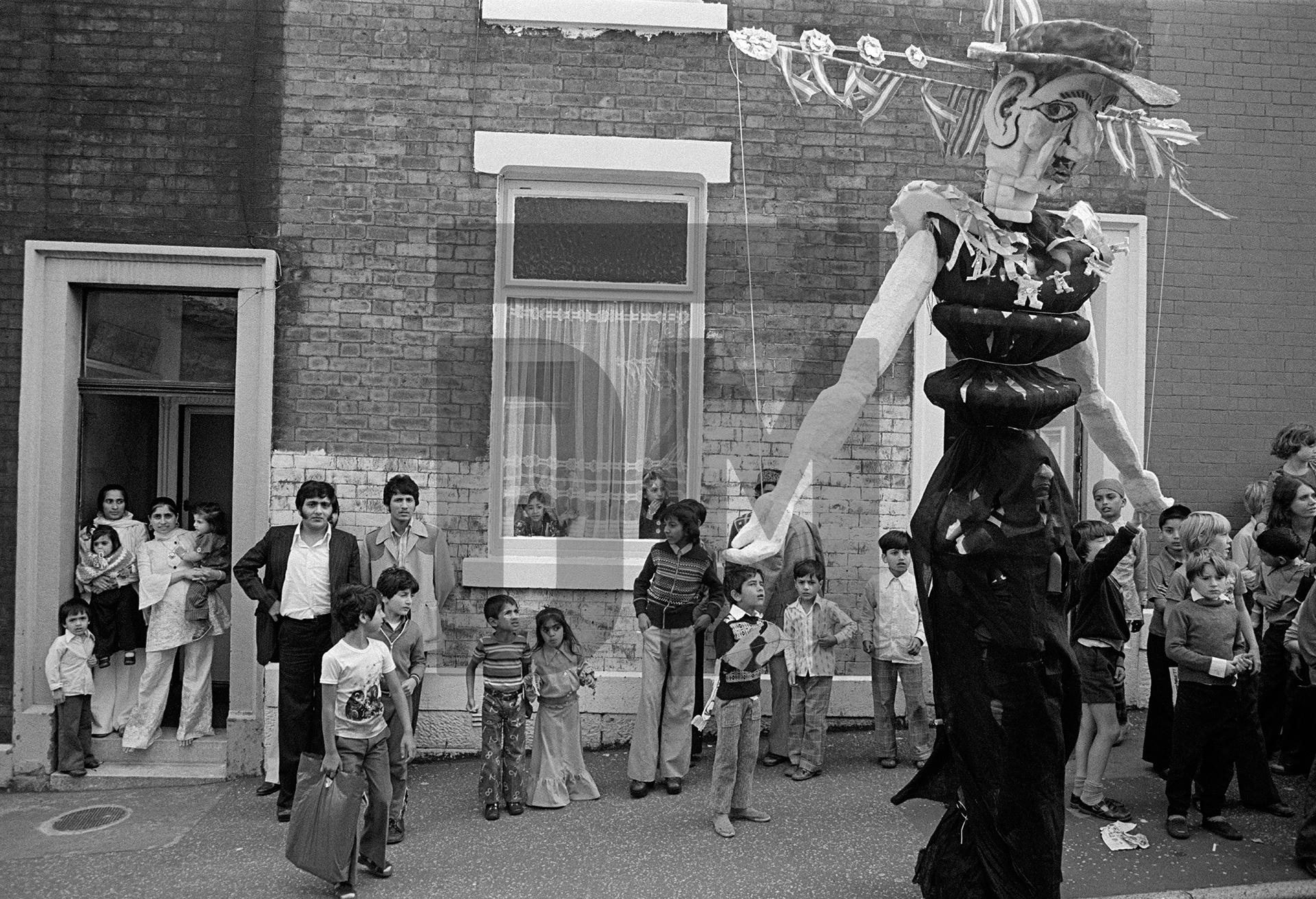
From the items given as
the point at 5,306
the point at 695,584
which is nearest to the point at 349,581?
the point at 695,584

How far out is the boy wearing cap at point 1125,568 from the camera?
715 centimetres

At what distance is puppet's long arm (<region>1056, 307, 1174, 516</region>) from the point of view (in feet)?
13.1

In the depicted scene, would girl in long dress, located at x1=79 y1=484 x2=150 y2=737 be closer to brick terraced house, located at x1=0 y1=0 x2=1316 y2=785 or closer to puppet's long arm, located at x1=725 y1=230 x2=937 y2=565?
brick terraced house, located at x1=0 y1=0 x2=1316 y2=785

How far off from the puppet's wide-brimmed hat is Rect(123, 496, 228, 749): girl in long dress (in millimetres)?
6021

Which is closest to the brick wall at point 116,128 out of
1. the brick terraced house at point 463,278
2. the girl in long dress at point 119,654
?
the brick terraced house at point 463,278

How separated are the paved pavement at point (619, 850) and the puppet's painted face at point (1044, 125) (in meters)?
3.34

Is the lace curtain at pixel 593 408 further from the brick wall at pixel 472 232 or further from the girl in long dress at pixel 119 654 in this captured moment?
the girl in long dress at pixel 119 654

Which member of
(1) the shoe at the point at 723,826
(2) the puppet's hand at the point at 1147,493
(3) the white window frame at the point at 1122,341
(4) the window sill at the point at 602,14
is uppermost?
(4) the window sill at the point at 602,14

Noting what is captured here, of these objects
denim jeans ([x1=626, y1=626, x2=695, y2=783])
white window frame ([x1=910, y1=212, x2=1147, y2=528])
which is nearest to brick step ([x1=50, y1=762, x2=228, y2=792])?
denim jeans ([x1=626, y1=626, x2=695, y2=783])

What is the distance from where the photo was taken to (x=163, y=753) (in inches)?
291

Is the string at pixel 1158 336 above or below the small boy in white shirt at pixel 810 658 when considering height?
above

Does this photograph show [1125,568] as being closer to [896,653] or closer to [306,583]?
[896,653]

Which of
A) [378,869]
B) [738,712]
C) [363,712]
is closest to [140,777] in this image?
[378,869]

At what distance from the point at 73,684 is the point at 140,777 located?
757 millimetres
